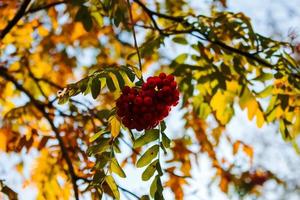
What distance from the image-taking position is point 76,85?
1957 millimetres

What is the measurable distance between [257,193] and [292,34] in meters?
3.02

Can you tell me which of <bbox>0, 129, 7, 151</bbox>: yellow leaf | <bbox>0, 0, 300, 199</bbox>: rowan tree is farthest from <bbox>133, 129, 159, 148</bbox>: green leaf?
<bbox>0, 129, 7, 151</bbox>: yellow leaf

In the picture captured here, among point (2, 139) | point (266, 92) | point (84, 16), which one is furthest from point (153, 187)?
point (2, 139)

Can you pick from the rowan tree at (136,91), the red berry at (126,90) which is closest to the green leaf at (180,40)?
the rowan tree at (136,91)

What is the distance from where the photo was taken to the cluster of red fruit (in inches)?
71.9

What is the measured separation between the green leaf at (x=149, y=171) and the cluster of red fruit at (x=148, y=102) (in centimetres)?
18

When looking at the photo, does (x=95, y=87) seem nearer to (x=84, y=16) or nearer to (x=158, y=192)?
(x=158, y=192)

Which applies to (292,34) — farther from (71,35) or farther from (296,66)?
(71,35)

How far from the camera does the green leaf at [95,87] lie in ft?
6.44

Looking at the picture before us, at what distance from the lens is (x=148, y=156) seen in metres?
2.02

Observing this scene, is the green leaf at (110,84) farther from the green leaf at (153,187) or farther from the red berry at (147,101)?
the green leaf at (153,187)

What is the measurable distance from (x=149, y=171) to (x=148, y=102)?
0.33 metres

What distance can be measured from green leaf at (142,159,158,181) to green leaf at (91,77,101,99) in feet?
1.09

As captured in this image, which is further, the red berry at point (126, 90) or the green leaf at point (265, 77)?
the green leaf at point (265, 77)
